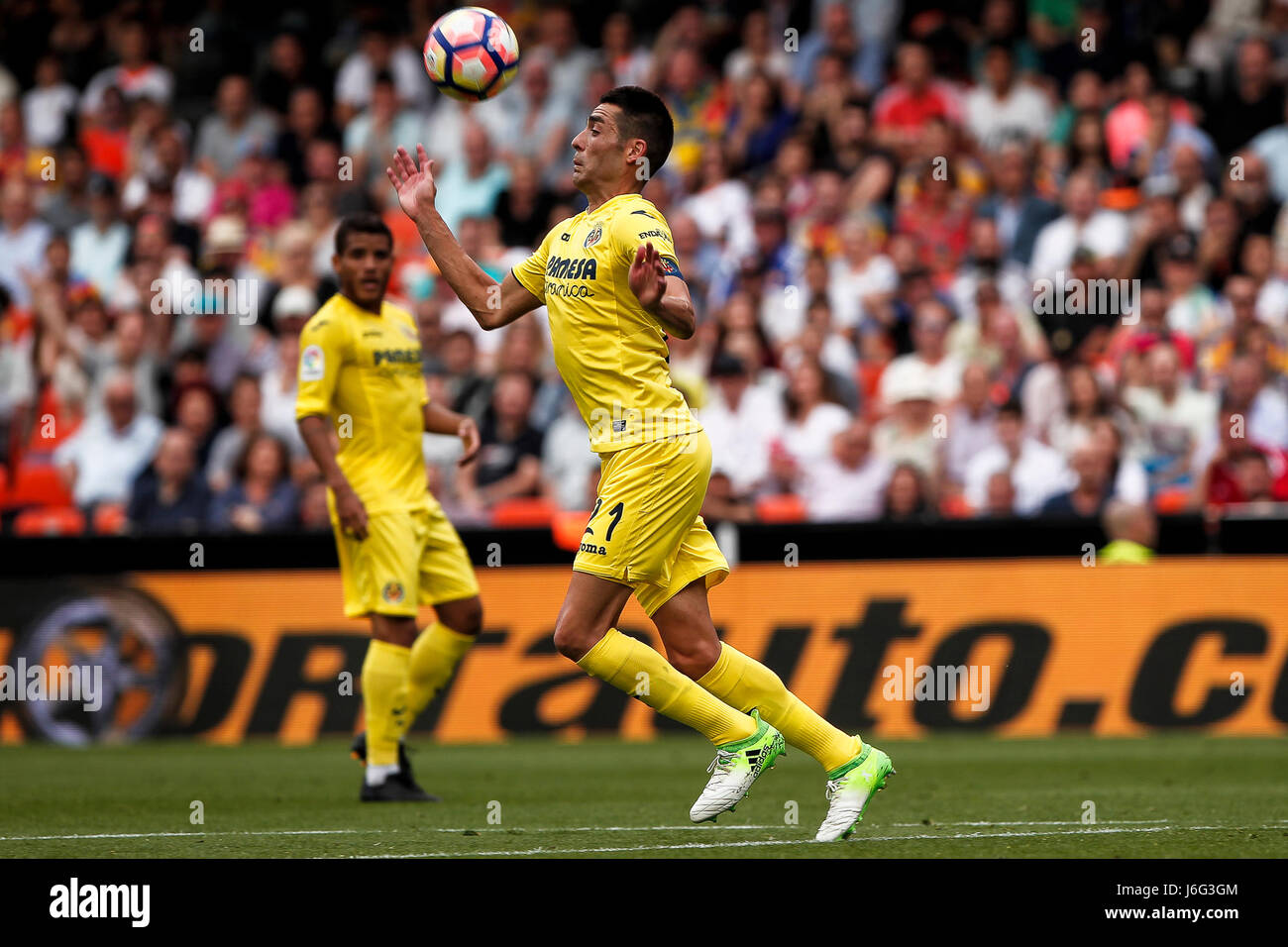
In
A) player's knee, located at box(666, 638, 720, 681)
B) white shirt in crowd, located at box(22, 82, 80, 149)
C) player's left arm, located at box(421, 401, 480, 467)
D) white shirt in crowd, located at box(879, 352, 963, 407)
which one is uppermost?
white shirt in crowd, located at box(22, 82, 80, 149)

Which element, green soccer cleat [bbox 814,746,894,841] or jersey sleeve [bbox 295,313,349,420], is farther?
jersey sleeve [bbox 295,313,349,420]

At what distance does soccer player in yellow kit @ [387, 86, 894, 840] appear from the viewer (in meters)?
7.09

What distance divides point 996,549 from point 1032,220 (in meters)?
4.22

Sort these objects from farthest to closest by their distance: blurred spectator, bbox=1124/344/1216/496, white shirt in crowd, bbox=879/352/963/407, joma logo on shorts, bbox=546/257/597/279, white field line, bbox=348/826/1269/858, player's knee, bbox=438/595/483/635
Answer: white shirt in crowd, bbox=879/352/963/407 < blurred spectator, bbox=1124/344/1216/496 < player's knee, bbox=438/595/483/635 < joma logo on shorts, bbox=546/257/597/279 < white field line, bbox=348/826/1269/858

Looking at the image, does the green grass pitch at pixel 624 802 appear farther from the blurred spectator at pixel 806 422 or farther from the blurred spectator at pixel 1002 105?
the blurred spectator at pixel 1002 105

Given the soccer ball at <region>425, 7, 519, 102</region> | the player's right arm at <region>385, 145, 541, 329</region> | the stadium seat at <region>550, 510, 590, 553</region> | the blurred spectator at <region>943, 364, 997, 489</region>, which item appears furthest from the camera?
the blurred spectator at <region>943, 364, 997, 489</region>

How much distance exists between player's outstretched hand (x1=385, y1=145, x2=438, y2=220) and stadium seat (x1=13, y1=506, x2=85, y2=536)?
716 centimetres

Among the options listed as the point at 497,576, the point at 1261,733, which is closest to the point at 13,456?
the point at 497,576

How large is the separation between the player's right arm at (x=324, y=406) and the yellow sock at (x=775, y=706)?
276 cm

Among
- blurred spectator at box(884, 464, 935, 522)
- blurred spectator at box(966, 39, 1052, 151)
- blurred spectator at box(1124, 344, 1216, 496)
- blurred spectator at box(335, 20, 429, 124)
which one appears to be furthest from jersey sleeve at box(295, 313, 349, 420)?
blurred spectator at box(335, 20, 429, 124)

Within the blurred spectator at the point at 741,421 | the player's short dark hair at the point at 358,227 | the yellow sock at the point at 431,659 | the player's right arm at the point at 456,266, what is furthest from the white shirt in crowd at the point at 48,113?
the player's right arm at the point at 456,266

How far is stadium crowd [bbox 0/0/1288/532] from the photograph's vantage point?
14.3 m

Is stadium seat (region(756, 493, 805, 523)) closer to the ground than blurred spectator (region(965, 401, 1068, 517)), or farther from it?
closer to the ground

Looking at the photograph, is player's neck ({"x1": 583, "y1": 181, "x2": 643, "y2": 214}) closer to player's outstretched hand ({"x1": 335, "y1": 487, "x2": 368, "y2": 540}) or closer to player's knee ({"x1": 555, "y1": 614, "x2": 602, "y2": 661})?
player's knee ({"x1": 555, "y1": 614, "x2": 602, "y2": 661})
